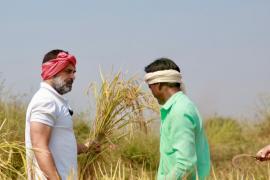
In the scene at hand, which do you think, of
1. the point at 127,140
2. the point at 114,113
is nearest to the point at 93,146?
the point at 114,113

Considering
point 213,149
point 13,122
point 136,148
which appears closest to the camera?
point 13,122

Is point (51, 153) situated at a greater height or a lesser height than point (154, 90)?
lesser

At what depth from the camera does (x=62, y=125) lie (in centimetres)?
467

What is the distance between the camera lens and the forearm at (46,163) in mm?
4422

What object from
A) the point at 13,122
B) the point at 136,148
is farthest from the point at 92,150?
the point at 136,148

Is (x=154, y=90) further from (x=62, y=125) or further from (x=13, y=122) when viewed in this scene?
(x=13, y=122)

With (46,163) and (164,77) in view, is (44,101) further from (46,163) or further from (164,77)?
(164,77)

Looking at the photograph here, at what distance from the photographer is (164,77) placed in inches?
171

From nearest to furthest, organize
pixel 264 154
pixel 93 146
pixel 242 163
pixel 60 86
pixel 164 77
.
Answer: pixel 164 77 < pixel 264 154 < pixel 60 86 < pixel 93 146 < pixel 242 163

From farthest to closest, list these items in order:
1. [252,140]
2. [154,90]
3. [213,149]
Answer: [252,140], [213,149], [154,90]

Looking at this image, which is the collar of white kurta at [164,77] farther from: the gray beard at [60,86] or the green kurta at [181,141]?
the gray beard at [60,86]

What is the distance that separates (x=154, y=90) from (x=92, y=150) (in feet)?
4.80

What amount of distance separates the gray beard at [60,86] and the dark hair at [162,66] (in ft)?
1.88

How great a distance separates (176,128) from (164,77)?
0.36 m
